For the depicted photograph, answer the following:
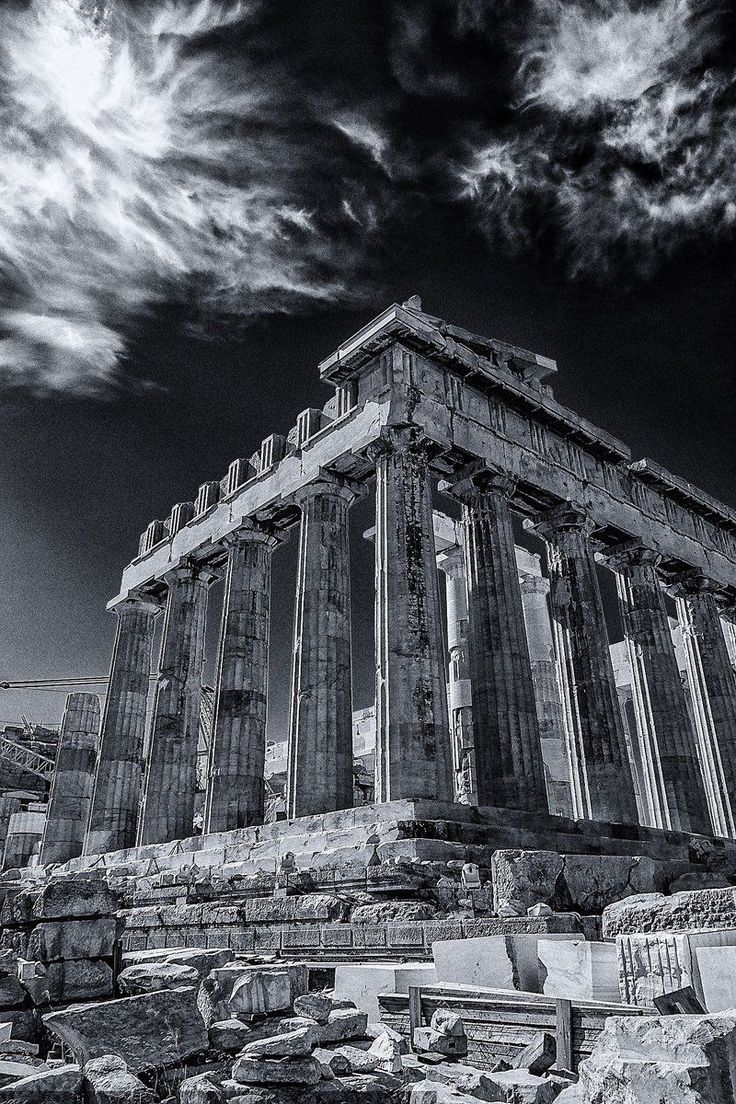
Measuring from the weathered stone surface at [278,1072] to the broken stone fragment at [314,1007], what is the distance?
4.91 feet

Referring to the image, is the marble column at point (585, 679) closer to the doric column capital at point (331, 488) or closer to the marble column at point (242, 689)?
the doric column capital at point (331, 488)

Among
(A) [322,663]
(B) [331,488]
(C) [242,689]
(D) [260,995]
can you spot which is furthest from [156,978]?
(C) [242,689]

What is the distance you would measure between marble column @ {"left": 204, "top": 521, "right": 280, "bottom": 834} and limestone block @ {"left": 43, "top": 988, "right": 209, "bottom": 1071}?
1535 centimetres

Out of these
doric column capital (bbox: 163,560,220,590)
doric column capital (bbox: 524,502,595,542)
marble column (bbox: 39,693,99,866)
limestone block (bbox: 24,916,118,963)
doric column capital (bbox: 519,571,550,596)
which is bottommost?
limestone block (bbox: 24,916,118,963)

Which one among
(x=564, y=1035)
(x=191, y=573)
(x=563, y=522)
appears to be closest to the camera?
(x=564, y=1035)

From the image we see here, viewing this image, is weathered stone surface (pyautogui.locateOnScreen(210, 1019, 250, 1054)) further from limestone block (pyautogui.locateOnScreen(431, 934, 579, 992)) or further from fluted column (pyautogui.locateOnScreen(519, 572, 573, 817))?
fluted column (pyautogui.locateOnScreen(519, 572, 573, 817))

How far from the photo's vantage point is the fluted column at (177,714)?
23297 millimetres

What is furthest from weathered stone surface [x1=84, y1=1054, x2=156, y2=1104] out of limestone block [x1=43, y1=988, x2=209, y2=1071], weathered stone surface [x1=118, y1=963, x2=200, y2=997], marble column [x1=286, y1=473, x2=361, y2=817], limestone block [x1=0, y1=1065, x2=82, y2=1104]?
marble column [x1=286, y1=473, x2=361, y2=817]

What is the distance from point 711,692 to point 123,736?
2069 cm

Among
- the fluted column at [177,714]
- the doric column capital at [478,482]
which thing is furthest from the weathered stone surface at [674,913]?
the fluted column at [177,714]

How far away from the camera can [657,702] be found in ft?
78.4

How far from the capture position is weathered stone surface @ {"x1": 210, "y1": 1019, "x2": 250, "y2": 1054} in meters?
5.51

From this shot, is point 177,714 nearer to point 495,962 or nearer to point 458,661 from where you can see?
point 458,661

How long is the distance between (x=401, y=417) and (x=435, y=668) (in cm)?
621
